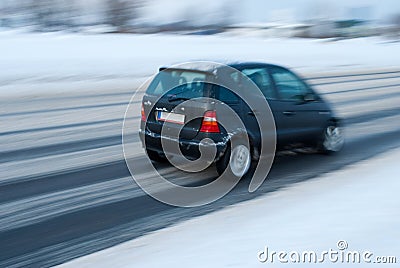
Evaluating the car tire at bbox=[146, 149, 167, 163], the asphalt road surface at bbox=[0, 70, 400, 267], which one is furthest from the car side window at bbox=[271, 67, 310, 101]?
the car tire at bbox=[146, 149, 167, 163]

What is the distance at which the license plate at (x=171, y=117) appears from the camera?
6.68 m

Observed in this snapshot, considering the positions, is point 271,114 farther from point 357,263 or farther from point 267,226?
point 357,263

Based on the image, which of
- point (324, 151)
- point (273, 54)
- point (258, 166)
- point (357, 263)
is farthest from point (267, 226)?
point (273, 54)

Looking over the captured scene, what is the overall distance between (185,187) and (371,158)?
3.28m

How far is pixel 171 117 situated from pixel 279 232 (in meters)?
2.48

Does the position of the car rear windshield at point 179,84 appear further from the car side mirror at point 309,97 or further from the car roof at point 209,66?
the car side mirror at point 309,97

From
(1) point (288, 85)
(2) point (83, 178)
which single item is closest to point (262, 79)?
(1) point (288, 85)

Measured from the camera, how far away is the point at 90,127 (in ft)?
36.5

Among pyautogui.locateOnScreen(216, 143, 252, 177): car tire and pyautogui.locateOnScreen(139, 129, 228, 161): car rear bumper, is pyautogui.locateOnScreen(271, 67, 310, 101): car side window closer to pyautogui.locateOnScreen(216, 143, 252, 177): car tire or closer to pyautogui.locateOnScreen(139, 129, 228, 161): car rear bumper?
pyautogui.locateOnScreen(216, 143, 252, 177): car tire

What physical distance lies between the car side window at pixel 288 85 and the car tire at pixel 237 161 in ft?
3.37

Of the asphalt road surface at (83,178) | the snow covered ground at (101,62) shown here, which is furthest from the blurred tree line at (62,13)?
the asphalt road surface at (83,178)

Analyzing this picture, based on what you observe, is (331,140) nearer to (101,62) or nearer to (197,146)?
(197,146)

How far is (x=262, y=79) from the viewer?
7172 mm

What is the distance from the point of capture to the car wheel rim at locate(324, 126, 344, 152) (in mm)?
8242
